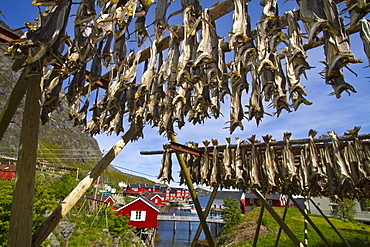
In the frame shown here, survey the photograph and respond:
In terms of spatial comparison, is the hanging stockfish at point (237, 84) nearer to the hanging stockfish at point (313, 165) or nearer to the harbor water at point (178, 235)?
the hanging stockfish at point (313, 165)

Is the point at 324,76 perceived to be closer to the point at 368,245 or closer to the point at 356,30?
the point at 356,30

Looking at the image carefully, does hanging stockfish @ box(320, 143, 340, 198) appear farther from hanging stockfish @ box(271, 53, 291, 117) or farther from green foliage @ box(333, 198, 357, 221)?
green foliage @ box(333, 198, 357, 221)

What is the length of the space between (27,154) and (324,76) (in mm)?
2551

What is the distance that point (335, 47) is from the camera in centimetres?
129

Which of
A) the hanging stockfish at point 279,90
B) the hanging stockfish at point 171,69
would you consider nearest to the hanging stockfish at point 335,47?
the hanging stockfish at point 279,90

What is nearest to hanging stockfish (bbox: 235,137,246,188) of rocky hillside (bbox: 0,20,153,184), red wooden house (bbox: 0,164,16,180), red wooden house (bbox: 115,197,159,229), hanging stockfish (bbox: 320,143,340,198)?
hanging stockfish (bbox: 320,143,340,198)

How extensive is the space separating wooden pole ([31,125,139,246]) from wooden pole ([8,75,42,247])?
0.21m

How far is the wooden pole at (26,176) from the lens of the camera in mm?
1896

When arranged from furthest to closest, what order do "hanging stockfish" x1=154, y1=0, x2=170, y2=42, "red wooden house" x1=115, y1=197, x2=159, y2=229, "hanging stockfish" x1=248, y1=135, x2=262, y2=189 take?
"red wooden house" x1=115, y1=197, x2=159, y2=229 → "hanging stockfish" x1=248, y1=135, x2=262, y2=189 → "hanging stockfish" x1=154, y1=0, x2=170, y2=42

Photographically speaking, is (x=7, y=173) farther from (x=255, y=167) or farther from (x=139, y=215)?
(x=255, y=167)

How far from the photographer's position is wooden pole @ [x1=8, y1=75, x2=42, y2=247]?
6.22 feet

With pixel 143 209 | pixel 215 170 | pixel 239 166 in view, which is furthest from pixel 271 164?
pixel 143 209

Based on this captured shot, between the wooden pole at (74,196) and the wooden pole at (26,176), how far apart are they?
0.21 metres

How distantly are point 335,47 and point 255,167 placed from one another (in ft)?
12.1
